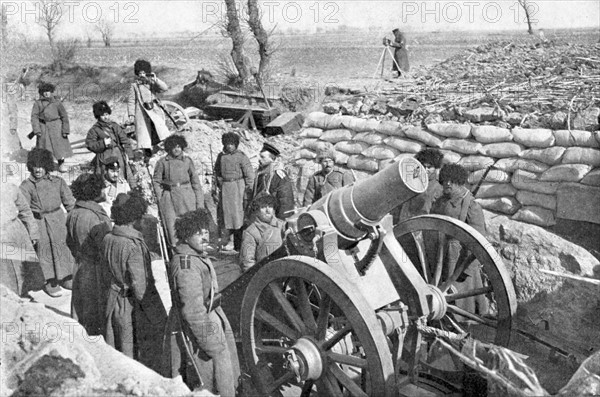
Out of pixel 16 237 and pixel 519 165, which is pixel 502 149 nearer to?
pixel 519 165

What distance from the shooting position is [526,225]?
6.07 meters

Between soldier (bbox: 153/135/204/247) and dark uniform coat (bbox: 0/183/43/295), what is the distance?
1.41m

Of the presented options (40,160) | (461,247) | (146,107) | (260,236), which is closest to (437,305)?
(461,247)

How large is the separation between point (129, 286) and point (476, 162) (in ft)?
12.4

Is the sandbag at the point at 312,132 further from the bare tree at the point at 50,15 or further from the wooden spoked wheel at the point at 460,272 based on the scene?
the bare tree at the point at 50,15

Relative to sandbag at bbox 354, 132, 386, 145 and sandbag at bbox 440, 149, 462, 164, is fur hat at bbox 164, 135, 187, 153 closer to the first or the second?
sandbag at bbox 354, 132, 386, 145

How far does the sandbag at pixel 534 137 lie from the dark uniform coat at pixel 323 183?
68.1 inches

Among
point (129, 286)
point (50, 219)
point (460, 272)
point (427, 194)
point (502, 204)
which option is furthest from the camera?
point (502, 204)

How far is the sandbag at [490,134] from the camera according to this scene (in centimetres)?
649

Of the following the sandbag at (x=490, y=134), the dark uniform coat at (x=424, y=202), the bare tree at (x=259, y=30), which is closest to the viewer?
the dark uniform coat at (x=424, y=202)

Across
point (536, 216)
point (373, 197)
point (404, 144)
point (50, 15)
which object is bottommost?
point (536, 216)

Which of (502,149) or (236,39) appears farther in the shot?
(236,39)

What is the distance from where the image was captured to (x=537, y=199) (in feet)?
20.2

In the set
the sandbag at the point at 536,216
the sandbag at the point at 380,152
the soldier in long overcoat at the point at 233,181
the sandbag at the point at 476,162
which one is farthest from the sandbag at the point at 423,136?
the soldier in long overcoat at the point at 233,181
